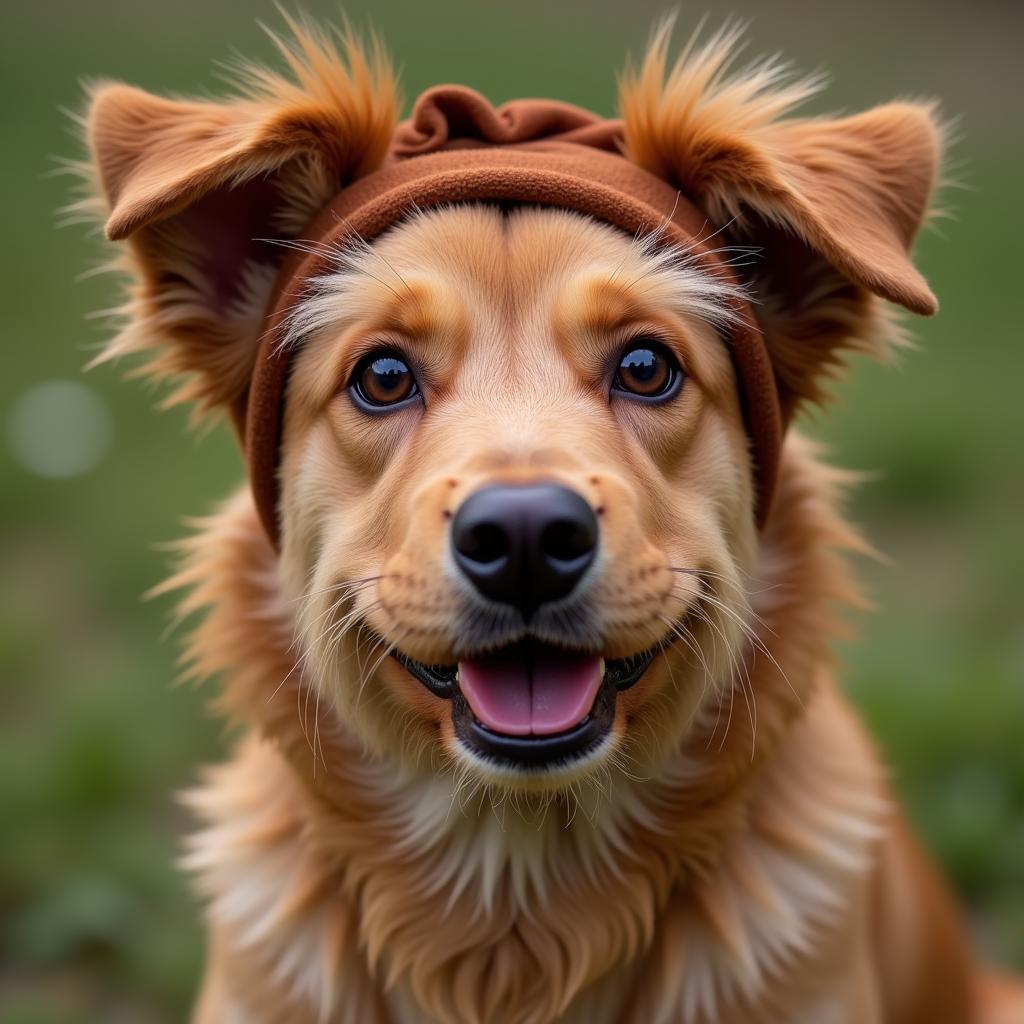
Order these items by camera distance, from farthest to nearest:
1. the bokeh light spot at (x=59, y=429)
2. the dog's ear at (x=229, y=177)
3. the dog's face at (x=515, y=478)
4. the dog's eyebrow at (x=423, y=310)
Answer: the bokeh light spot at (x=59, y=429), the dog's ear at (x=229, y=177), the dog's eyebrow at (x=423, y=310), the dog's face at (x=515, y=478)

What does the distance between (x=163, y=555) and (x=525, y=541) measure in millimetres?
4179

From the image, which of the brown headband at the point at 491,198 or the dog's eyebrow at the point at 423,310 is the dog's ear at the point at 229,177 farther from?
the dog's eyebrow at the point at 423,310

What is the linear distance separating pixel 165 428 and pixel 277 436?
4.61m

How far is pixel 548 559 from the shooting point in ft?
7.82

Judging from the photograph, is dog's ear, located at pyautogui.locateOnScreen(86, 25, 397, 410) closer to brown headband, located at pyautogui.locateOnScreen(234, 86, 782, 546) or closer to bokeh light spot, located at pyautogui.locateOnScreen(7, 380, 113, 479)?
brown headband, located at pyautogui.locateOnScreen(234, 86, 782, 546)

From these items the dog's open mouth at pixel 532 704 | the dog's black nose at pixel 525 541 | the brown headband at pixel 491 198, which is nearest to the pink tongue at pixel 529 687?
the dog's open mouth at pixel 532 704

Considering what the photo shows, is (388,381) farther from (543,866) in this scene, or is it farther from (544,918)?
(544,918)

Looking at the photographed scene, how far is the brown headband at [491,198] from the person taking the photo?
283 centimetres

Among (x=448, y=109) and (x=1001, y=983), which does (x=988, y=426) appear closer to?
(x=1001, y=983)

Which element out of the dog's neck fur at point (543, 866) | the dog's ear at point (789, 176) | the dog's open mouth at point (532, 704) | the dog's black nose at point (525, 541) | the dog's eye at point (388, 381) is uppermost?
the dog's ear at point (789, 176)

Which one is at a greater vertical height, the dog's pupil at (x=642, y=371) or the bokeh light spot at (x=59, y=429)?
the dog's pupil at (x=642, y=371)

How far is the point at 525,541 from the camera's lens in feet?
7.69

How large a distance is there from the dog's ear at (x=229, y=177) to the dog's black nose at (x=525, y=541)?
948 millimetres

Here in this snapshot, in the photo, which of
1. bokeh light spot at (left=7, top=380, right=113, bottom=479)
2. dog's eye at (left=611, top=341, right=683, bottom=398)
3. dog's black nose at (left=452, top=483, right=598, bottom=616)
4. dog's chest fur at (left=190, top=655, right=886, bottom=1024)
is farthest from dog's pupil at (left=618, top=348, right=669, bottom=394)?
bokeh light spot at (left=7, top=380, right=113, bottom=479)
